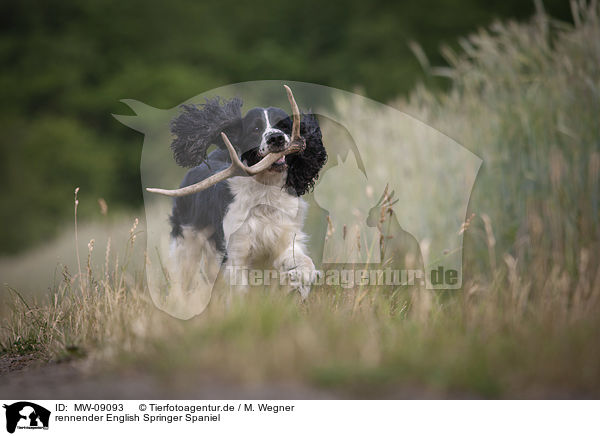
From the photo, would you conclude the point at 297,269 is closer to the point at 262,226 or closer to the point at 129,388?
the point at 262,226

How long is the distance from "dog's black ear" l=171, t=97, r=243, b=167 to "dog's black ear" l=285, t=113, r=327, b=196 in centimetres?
40

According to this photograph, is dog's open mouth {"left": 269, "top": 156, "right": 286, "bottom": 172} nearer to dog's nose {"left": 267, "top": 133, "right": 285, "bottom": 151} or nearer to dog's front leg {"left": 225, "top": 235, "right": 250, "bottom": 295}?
dog's nose {"left": 267, "top": 133, "right": 285, "bottom": 151}

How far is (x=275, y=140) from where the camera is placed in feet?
11.0

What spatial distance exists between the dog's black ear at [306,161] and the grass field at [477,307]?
0.74 metres

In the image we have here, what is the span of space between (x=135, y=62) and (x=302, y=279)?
34.2 ft

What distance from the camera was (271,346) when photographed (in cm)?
237

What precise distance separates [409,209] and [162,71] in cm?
842

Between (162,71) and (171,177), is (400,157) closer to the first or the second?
(171,177)

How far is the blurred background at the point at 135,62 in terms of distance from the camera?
1189 cm
